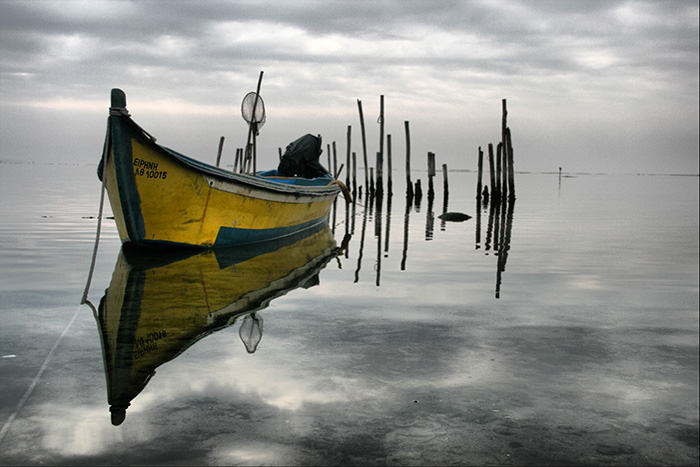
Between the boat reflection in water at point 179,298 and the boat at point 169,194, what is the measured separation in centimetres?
36

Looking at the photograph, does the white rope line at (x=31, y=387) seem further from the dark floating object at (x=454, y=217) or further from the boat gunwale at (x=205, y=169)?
the dark floating object at (x=454, y=217)

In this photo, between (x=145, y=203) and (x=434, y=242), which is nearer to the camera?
(x=145, y=203)

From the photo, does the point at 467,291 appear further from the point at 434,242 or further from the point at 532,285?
the point at 434,242

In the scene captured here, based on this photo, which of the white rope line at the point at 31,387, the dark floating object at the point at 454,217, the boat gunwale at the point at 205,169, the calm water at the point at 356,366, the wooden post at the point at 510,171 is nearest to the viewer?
the calm water at the point at 356,366

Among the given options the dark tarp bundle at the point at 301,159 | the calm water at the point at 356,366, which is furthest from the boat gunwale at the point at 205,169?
the dark tarp bundle at the point at 301,159

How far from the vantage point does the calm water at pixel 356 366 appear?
135 inches

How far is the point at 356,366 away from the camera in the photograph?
4812mm

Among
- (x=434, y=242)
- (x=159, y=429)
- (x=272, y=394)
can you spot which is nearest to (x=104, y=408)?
(x=159, y=429)

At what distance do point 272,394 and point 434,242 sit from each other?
34.9 feet

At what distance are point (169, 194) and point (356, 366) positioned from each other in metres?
6.65

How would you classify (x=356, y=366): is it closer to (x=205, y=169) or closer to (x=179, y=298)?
(x=179, y=298)

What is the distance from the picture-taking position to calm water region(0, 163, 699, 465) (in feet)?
11.2

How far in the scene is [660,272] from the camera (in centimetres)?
1021

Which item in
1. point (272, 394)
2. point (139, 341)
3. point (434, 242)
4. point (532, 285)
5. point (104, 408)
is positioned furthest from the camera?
point (434, 242)
